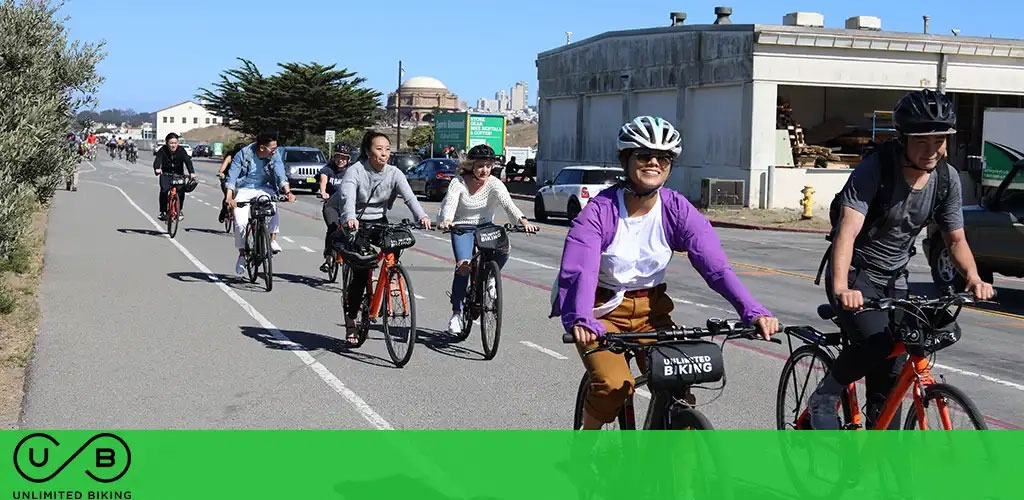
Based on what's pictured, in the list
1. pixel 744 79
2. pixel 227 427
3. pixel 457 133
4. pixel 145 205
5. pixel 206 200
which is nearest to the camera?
pixel 227 427

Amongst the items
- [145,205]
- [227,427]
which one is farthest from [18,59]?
[145,205]

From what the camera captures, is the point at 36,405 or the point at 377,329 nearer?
the point at 36,405

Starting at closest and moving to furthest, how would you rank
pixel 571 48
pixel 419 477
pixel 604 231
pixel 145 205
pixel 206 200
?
pixel 604 231 < pixel 419 477 < pixel 145 205 < pixel 206 200 < pixel 571 48

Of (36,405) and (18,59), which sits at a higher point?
(18,59)

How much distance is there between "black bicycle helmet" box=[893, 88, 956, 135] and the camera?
17.3 ft

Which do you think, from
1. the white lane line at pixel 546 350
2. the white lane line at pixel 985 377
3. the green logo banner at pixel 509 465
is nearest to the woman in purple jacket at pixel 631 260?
the green logo banner at pixel 509 465

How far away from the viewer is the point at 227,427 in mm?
7379

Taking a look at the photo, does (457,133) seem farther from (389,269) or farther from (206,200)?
(389,269)

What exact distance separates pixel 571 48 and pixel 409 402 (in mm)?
43176

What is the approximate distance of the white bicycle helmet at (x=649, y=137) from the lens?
490 centimetres

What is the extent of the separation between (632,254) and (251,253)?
33.4 feet

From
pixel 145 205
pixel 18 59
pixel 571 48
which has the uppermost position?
pixel 571 48

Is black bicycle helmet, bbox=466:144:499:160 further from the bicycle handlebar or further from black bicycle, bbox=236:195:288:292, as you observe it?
the bicycle handlebar

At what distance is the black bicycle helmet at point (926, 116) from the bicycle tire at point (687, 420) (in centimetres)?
161
